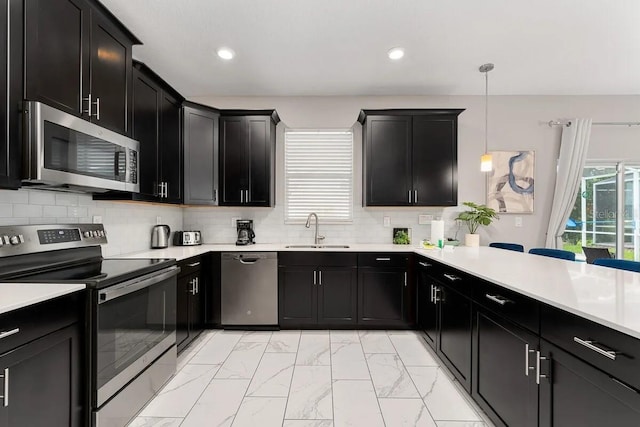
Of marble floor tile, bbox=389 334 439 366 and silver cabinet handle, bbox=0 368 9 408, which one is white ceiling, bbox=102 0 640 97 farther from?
marble floor tile, bbox=389 334 439 366

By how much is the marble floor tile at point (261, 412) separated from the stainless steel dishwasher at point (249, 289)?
122 cm

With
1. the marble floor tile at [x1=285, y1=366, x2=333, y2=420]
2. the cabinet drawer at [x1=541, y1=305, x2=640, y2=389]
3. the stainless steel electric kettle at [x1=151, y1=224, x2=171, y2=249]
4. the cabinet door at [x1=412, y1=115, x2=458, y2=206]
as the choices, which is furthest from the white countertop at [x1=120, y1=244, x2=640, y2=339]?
the stainless steel electric kettle at [x1=151, y1=224, x2=171, y2=249]

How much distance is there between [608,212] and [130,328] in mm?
5243

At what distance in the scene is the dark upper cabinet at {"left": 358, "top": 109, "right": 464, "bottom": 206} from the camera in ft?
11.6

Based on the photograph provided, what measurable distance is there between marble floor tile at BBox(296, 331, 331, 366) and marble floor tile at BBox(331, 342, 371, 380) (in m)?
0.06

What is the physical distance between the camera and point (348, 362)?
8.52ft

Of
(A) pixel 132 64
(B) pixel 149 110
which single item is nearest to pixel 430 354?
(B) pixel 149 110

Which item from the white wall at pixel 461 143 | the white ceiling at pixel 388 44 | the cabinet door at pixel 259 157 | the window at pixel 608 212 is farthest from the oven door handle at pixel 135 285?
the window at pixel 608 212

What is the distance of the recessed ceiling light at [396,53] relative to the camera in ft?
9.03

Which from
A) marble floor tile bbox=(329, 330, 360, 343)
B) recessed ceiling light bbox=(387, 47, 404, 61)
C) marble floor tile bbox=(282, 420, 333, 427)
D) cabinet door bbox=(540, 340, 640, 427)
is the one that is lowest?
marble floor tile bbox=(329, 330, 360, 343)

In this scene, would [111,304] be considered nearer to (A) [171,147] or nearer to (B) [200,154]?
(A) [171,147]

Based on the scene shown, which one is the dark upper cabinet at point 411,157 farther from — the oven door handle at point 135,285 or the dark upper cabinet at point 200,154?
the oven door handle at point 135,285

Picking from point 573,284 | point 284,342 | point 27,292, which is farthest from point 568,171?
point 27,292

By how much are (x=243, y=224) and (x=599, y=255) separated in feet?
13.4
